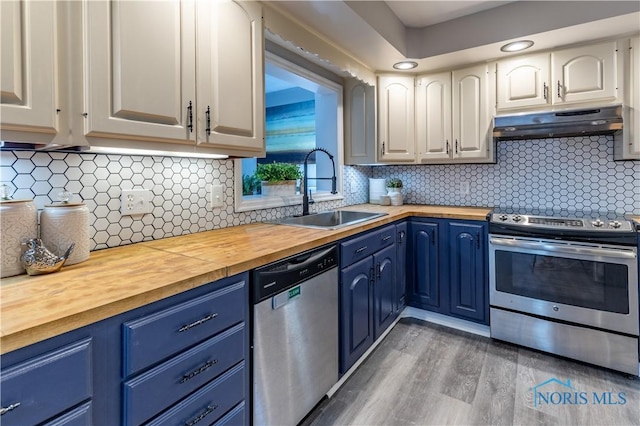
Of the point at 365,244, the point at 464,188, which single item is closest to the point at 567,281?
the point at 464,188

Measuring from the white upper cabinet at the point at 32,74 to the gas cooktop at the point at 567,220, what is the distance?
249 cm

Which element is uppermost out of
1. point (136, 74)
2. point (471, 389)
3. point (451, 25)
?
point (451, 25)

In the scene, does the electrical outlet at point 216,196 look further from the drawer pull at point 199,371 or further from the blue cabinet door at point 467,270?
the blue cabinet door at point 467,270

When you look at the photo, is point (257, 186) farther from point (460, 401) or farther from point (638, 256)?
point (638, 256)

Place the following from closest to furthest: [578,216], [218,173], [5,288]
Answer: [5,288]
[218,173]
[578,216]

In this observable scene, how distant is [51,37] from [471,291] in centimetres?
273

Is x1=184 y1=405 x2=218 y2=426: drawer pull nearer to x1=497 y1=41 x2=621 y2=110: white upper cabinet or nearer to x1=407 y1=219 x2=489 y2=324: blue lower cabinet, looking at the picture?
x1=407 y1=219 x2=489 y2=324: blue lower cabinet

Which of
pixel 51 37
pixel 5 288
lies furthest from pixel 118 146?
pixel 5 288

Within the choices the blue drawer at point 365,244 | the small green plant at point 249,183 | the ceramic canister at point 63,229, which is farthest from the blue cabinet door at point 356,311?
the ceramic canister at point 63,229

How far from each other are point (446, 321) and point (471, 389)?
84 centimetres

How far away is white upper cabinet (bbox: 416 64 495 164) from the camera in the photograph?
2705 mm

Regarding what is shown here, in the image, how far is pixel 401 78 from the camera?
9.81 ft

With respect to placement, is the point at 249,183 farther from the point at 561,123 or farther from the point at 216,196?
the point at 561,123

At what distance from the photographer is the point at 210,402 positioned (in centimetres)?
109
